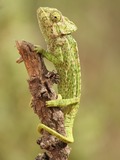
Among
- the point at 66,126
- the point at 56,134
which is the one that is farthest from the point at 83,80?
the point at 56,134

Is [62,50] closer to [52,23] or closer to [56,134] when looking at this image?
[52,23]

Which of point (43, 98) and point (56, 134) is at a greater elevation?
point (43, 98)

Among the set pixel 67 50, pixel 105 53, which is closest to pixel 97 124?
pixel 105 53

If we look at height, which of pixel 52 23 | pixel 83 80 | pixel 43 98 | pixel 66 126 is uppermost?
pixel 52 23

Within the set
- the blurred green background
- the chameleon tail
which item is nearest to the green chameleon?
the chameleon tail

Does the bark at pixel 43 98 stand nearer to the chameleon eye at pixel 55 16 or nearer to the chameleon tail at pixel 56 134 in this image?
the chameleon tail at pixel 56 134

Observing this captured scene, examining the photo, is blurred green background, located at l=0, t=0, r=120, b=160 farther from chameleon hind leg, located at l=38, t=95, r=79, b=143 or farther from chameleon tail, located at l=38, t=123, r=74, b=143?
chameleon tail, located at l=38, t=123, r=74, b=143

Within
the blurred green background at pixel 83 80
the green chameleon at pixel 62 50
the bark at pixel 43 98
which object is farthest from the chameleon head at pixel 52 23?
the blurred green background at pixel 83 80

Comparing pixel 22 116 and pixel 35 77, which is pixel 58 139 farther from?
pixel 22 116

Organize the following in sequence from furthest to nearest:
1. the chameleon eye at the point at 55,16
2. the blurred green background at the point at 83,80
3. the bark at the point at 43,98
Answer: the blurred green background at the point at 83,80, the chameleon eye at the point at 55,16, the bark at the point at 43,98
